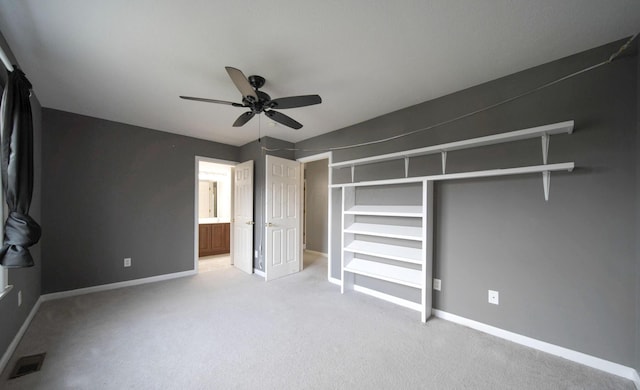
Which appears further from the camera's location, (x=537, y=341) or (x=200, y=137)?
(x=200, y=137)

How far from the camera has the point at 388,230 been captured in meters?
2.83

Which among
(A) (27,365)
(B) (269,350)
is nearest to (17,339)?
(A) (27,365)

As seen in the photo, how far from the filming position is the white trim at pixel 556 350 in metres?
1.70

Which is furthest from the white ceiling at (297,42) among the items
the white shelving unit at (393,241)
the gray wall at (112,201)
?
the white shelving unit at (393,241)

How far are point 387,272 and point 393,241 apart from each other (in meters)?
0.40

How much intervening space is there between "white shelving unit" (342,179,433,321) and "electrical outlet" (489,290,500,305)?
1.77 feet

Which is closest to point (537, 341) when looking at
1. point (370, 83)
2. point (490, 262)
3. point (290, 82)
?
point (490, 262)

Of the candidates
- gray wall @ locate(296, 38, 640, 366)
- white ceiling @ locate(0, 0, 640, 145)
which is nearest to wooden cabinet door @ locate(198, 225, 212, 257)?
white ceiling @ locate(0, 0, 640, 145)

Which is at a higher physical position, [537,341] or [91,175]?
[91,175]

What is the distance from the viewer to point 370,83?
2.32 meters

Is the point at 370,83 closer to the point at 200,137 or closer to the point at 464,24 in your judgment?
the point at 464,24

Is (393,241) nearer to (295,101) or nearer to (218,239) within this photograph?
(295,101)

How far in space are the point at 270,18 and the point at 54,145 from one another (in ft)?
11.5

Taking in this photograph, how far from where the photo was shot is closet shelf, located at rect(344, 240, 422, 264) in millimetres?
2553
